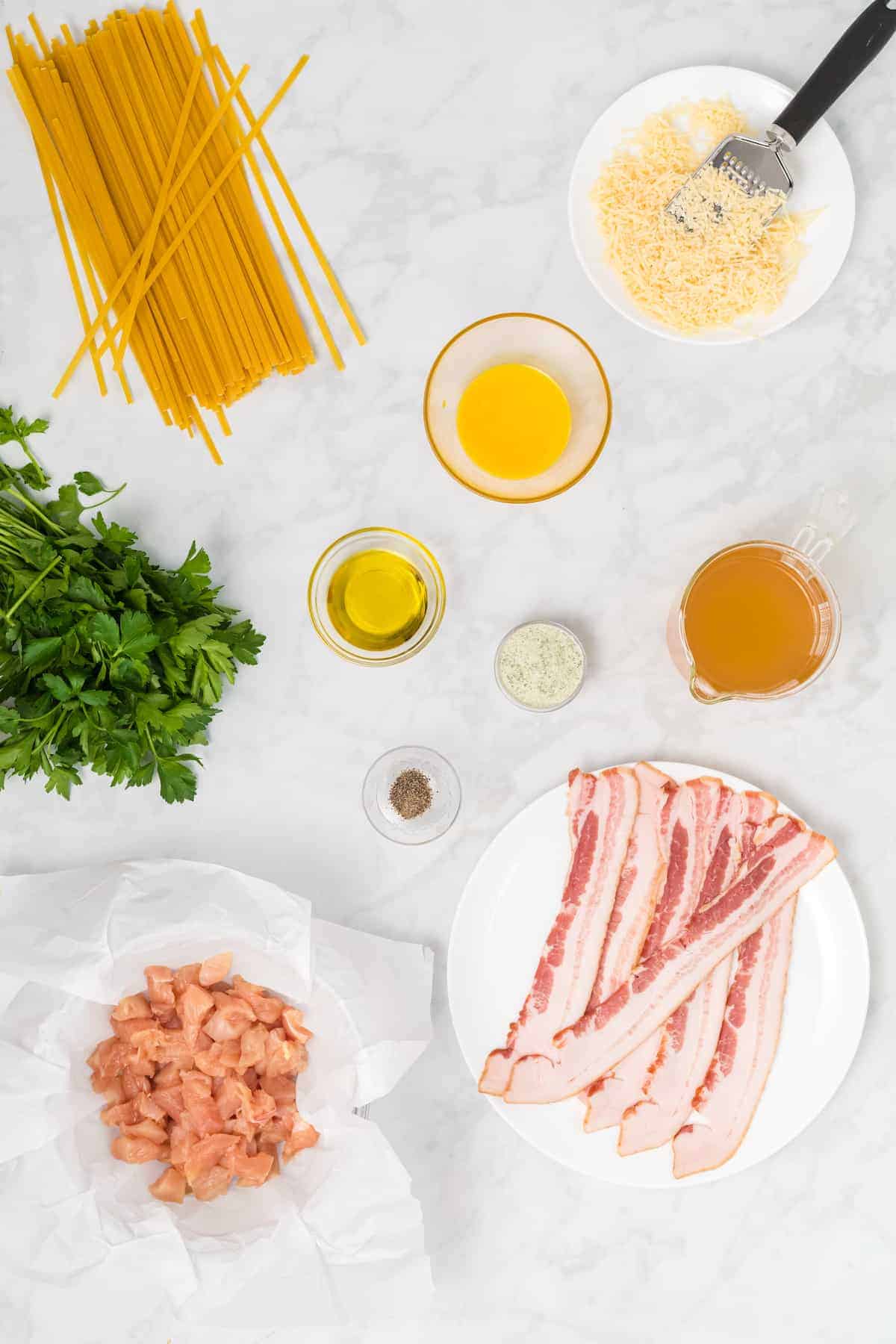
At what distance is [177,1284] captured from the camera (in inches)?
60.4

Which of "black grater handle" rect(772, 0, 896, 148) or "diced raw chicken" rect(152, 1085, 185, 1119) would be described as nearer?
"black grater handle" rect(772, 0, 896, 148)

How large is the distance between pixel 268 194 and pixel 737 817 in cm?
131

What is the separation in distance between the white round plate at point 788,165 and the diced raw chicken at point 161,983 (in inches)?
51.8

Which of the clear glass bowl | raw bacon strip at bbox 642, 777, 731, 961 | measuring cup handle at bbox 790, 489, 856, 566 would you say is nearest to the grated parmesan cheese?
the clear glass bowl

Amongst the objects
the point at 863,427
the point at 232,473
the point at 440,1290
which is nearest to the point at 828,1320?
the point at 440,1290

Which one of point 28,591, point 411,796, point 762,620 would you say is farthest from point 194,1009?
point 762,620

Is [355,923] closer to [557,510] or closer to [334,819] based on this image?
[334,819]

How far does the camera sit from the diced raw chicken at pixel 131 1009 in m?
1.60

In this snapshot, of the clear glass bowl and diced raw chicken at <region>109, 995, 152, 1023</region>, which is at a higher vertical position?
the clear glass bowl

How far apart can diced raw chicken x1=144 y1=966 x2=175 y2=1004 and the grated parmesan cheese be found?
135cm

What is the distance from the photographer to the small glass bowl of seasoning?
160 centimetres

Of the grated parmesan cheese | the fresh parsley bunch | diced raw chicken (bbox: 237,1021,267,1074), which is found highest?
the grated parmesan cheese

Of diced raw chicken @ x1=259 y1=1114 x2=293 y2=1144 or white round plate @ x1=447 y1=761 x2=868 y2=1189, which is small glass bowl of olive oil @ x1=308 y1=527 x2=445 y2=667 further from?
diced raw chicken @ x1=259 y1=1114 x2=293 y2=1144

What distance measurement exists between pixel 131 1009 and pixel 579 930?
0.75 meters
